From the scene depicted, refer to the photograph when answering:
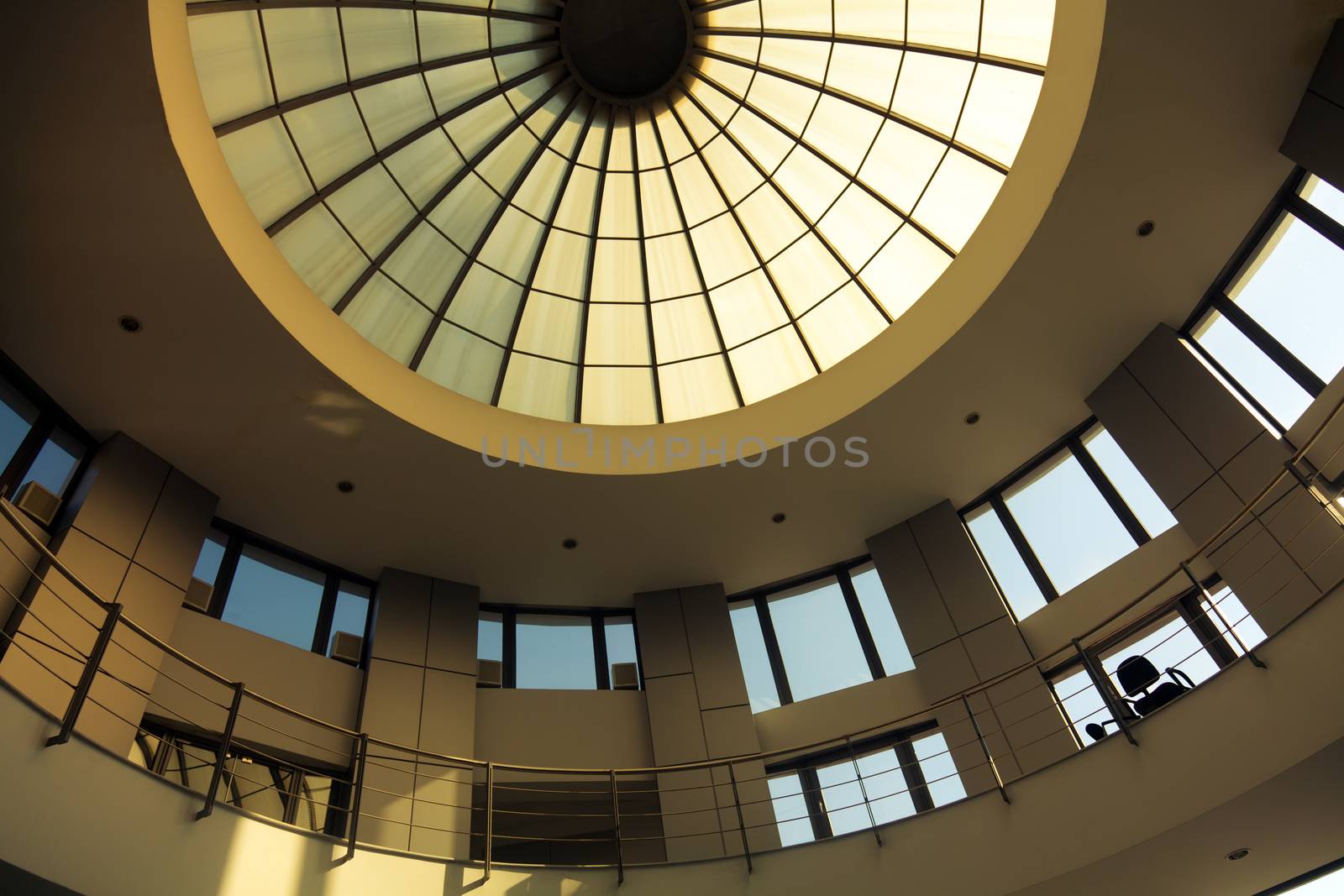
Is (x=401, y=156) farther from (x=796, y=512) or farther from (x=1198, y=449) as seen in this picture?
(x=1198, y=449)

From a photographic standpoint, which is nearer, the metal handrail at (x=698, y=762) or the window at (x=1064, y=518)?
the metal handrail at (x=698, y=762)

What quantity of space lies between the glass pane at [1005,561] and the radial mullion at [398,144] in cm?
1155

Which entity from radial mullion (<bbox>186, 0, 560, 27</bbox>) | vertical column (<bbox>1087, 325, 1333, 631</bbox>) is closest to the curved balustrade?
vertical column (<bbox>1087, 325, 1333, 631</bbox>)

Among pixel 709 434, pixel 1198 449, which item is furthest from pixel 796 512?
pixel 1198 449

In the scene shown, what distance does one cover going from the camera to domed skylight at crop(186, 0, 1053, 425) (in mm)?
13133

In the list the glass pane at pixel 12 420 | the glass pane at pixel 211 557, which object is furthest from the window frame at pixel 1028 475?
the glass pane at pixel 12 420

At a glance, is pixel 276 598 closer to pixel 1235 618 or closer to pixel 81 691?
pixel 81 691

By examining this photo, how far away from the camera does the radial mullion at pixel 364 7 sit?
10984mm

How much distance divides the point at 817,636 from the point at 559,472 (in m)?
6.47

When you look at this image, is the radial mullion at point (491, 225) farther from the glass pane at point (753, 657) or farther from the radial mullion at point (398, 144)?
the glass pane at point (753, 657)

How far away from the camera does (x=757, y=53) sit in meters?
14.5

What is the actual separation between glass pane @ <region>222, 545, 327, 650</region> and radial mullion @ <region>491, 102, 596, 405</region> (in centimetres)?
487

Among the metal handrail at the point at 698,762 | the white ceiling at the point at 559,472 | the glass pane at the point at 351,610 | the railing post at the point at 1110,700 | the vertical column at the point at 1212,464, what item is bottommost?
the railing post at the point at 1110,700

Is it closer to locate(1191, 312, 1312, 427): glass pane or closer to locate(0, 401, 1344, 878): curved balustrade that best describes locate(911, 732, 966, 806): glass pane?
locate(0, 401, 1344, 878): curved balustrade
